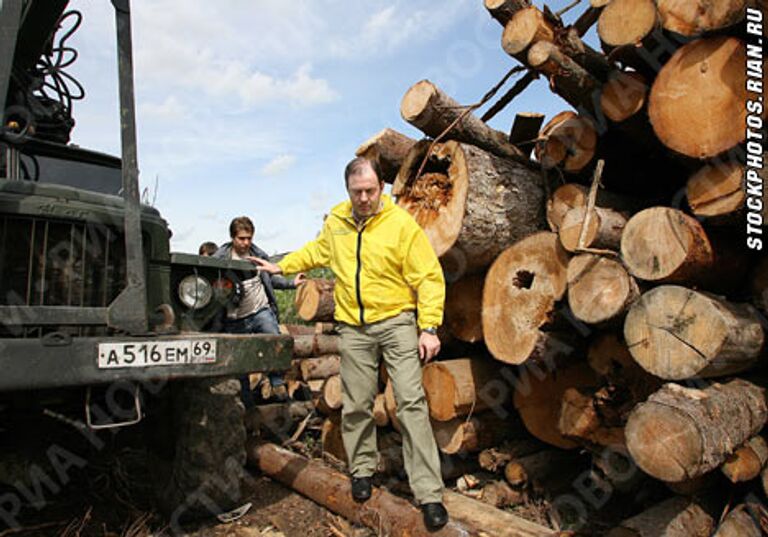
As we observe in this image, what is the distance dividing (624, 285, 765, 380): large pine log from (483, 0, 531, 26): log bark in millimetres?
1717

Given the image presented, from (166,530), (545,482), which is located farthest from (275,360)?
(545,482)

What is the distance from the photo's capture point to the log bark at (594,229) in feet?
9.20

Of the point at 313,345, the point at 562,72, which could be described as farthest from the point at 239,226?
the point at 562,72

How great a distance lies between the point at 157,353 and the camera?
2.62m

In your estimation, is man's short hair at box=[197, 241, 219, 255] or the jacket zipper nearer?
the jacket zipper

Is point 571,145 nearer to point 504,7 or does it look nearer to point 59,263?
point 504,7

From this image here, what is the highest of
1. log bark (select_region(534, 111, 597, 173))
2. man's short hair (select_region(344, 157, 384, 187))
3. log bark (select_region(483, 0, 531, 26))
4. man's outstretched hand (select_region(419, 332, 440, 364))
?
log bark (select_region(483, 0, 531, 26))

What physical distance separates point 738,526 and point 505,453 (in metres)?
1.41

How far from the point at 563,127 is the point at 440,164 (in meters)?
0.74

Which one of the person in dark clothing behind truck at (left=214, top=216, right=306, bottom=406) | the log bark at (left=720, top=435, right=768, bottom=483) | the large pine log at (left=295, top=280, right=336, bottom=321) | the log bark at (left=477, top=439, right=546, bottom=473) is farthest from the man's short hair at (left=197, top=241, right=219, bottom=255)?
the log bark at (left=720, top=435, right=768, bottom=483)

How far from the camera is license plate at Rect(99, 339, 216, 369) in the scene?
2496mm

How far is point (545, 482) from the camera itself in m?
3.56

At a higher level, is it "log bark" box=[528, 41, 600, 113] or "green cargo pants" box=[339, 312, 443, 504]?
"log bark" box=[528, 41, 600, 113]

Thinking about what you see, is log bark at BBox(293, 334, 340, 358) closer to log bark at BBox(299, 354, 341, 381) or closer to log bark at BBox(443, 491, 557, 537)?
log bark at BBox(299, 354, 341, 381)
